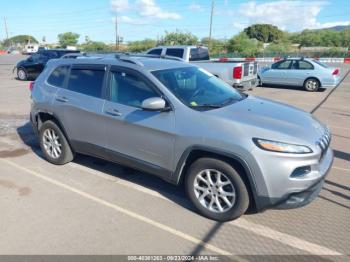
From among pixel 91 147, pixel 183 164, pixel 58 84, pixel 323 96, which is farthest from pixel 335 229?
pixel 323 96

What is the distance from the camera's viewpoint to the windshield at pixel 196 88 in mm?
3945

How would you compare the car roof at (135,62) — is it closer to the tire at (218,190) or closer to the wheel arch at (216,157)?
the wheel arch at (216,157)

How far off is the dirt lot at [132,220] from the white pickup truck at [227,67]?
654 centimetres

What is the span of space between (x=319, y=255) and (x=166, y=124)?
206 centimetres

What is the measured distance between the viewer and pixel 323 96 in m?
13.2

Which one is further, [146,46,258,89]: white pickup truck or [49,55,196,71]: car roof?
[146,46,258,89]: white pickup truck

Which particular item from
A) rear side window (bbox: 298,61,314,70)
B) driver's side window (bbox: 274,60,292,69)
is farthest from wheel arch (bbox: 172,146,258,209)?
driver's side window (bbox: 274,60,292,69)

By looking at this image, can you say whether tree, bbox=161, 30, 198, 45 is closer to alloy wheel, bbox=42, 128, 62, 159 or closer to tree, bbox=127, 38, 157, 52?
tree, bbox=127, 38, 157, 52

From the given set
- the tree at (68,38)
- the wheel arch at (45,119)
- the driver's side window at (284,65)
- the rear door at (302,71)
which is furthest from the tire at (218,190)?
the tree at (68,38)

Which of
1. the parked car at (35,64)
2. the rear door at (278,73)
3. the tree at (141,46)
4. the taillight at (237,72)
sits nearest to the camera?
the taillight at (237,72)

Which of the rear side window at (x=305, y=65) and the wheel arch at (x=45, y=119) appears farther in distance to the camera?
the rear side window at (x=305, y=65)

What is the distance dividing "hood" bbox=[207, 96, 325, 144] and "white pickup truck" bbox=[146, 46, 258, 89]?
7.41m

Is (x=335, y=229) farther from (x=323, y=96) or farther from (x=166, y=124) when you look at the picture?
(x=323, y=96)

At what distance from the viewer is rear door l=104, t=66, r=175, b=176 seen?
3840mm
